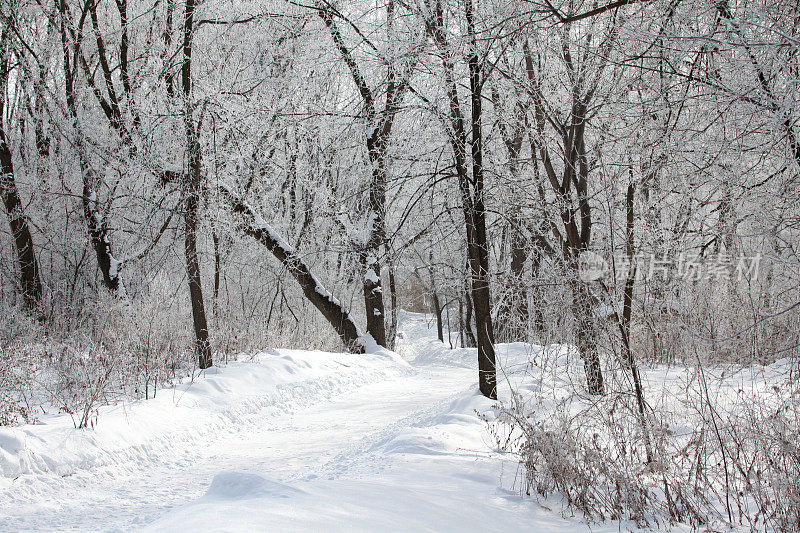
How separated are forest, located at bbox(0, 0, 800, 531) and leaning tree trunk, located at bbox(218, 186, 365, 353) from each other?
0.07 m

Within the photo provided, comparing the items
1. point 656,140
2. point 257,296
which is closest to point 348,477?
point 656,140

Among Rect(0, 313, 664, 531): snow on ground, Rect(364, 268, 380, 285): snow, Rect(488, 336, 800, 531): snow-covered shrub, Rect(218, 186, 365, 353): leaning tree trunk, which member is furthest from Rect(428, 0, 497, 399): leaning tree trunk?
Rect(364, 268, 380, 285): snow

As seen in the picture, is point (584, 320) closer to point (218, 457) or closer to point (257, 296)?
point (218, 457)

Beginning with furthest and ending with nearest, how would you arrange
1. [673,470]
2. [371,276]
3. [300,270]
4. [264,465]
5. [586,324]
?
1. [371,276]
2. [300,270]
3. [264,465]
4. [586,324]
5. [673,470]

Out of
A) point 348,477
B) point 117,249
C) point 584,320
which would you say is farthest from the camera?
point 117,249

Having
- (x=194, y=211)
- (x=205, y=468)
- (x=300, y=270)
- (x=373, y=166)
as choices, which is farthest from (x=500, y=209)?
(x=300, y=270)

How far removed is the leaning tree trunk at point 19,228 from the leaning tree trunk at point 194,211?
6578 millimetres

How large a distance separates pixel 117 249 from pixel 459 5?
12541 millimetres

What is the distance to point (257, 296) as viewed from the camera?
22.0 metres

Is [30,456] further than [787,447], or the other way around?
[30,456]

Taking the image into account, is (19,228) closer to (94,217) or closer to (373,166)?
(94,217)

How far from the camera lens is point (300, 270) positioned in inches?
555

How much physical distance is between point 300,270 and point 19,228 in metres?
7.33

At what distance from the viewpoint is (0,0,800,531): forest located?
4.29 m
